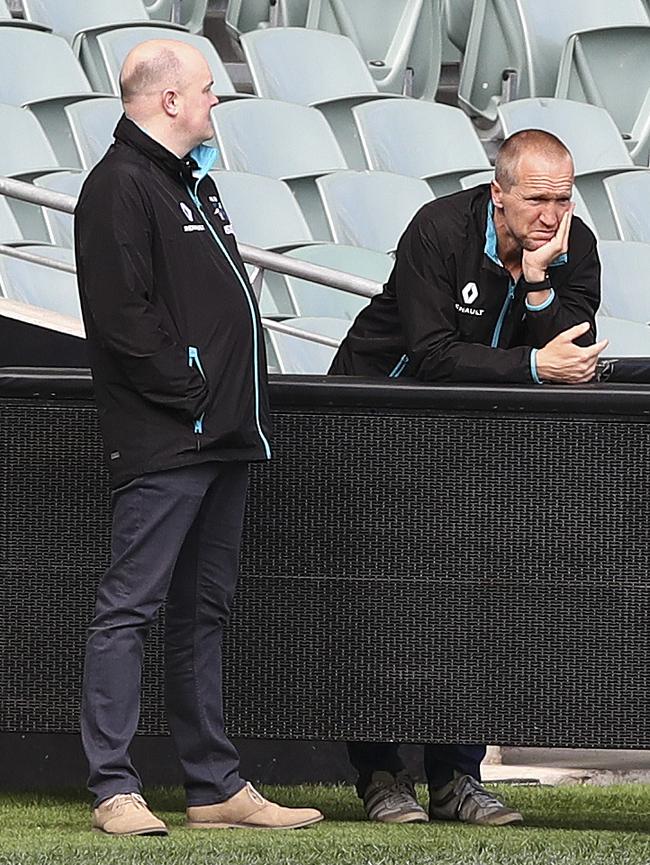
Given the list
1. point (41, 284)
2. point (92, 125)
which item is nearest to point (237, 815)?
point (41, 284)

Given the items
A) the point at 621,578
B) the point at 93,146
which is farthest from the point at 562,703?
the point at 93,146

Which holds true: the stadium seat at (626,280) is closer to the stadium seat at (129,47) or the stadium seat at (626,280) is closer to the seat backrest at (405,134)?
the seat backrest at (405,134)

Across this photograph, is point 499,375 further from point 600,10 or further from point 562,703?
point 600,10

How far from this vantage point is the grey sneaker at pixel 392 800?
320 centimetres

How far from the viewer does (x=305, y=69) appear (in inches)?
Answer: 261

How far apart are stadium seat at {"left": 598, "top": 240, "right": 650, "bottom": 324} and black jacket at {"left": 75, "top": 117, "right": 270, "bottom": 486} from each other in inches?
113

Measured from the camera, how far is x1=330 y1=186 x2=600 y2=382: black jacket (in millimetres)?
3027

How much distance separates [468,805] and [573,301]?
998 mm

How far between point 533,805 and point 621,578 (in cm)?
101

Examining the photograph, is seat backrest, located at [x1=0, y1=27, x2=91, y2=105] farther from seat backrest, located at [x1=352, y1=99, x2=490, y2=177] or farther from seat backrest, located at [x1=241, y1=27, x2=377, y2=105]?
seat backrest, located at [x1=352, y1=99, x2=490, y2=177]

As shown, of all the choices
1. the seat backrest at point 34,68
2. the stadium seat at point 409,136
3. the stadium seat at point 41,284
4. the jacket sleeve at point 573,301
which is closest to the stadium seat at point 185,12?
the seat backrest at point 34,68

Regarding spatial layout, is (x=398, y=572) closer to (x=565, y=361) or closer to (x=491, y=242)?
(x=565, y=361)

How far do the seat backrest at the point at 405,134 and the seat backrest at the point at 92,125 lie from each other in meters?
0.99

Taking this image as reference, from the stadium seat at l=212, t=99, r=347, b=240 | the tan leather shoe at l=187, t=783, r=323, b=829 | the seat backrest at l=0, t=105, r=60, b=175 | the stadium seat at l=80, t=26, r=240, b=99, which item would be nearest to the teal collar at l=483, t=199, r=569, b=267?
the tan leather shoe at l=187, t=783, r=323, b=829
